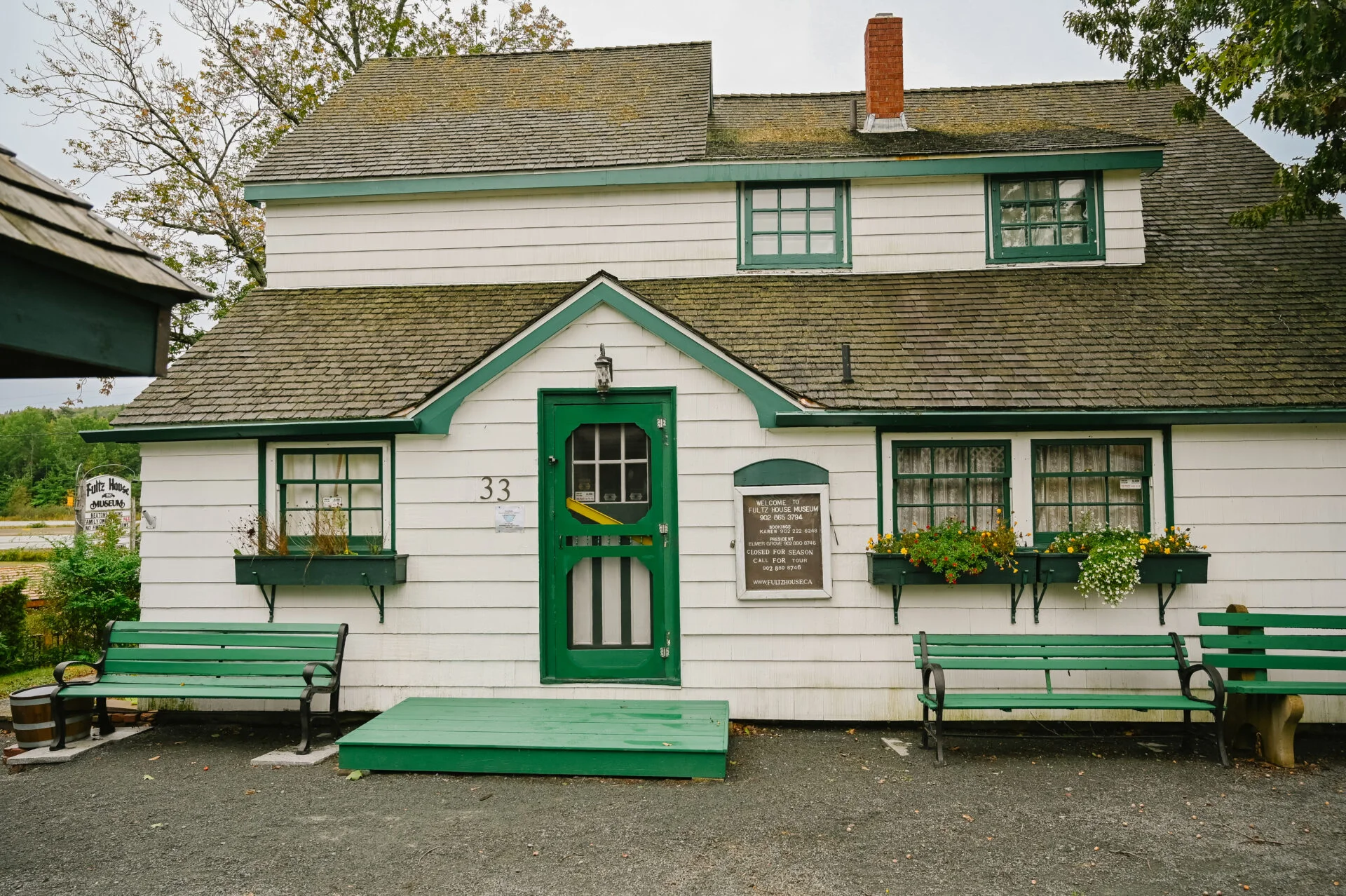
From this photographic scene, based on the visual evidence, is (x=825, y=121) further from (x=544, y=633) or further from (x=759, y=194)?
(x=544, y=633)

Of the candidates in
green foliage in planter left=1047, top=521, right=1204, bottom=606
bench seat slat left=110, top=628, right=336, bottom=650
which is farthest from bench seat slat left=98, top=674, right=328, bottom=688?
green foliage in planter left=1047, top=521, right=1204, bottom=606

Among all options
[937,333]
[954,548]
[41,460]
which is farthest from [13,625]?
[41,460]

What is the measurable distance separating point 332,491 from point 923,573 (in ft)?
17.5

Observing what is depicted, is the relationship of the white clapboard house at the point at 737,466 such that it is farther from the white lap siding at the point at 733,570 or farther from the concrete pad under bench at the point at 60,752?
the concrete pad under bench at the point at 60,752

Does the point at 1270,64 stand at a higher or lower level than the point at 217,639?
higher

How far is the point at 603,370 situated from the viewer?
6.95 metres

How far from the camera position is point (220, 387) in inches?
302

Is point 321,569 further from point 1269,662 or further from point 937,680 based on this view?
point 1269,662

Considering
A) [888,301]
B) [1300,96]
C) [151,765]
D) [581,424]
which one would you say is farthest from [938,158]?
[151,765]

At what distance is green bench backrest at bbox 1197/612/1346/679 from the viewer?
6203mm

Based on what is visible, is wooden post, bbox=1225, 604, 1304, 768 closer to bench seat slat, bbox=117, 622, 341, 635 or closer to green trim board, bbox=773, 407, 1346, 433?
green trim board, bbox=773, 407, 1346, 433

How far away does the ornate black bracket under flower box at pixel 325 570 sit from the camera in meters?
7.01

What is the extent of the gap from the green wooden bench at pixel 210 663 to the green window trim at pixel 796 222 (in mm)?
5714

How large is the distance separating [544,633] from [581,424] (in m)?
1.88
